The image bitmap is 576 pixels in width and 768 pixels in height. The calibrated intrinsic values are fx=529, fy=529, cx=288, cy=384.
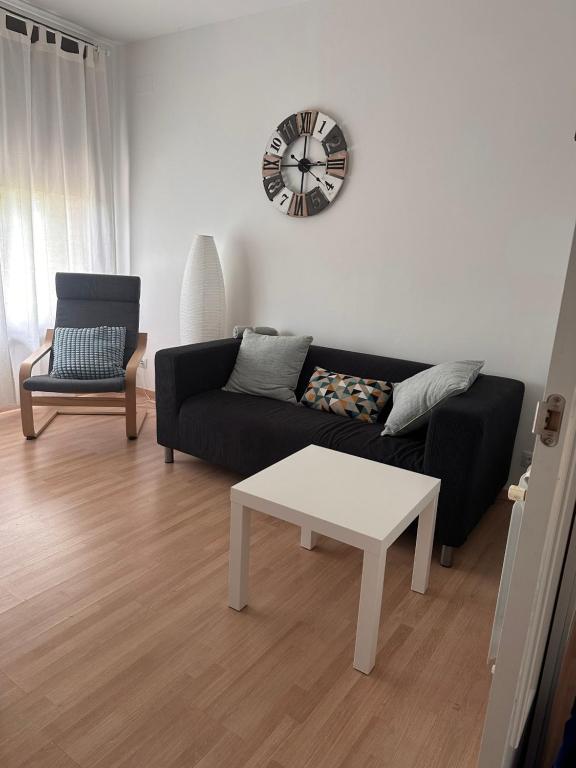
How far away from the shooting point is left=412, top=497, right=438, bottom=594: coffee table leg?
6.31 ft

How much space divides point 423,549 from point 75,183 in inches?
137

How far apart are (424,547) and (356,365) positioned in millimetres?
1291

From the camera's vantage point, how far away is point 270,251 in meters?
3.47

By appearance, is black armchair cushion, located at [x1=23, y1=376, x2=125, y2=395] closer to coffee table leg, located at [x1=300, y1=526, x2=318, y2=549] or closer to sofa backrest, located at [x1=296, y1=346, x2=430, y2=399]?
sofa backrest, located at [x1=296, y1=346, x2=430, y2=399]

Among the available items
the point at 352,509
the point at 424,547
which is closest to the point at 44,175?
the point at 352,509

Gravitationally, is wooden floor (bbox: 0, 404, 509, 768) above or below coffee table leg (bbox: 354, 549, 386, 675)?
below

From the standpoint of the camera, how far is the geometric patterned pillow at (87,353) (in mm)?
3355

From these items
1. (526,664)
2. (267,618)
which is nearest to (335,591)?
(267,618)

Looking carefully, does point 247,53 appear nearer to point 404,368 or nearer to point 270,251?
point 270,251

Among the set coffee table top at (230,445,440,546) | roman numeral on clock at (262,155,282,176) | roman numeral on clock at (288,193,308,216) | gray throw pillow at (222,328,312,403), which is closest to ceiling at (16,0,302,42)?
roman numeral on clock at (262,155,282,176)

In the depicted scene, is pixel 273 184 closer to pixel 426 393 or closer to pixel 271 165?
pixel 271 165

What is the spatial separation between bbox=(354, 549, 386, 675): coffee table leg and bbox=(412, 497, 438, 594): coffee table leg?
0.43 m

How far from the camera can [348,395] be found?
9.19 feet

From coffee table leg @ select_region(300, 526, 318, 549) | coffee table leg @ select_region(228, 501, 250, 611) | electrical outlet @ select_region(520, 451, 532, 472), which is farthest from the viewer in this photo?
electrical outlet @ select_region(520, 451, 532, 472)
